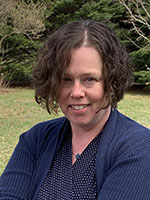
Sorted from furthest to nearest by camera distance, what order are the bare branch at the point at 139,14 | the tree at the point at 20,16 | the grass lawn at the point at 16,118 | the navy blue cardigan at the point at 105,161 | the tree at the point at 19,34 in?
the bare branch at the point at 139,14, the tree at the point at 19,34, the tree at the point at 20,16, the grass lawn at the point at 16,118, the navy blue cardigan at the point at 105,161

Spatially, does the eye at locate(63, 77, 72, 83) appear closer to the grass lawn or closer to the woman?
the woman

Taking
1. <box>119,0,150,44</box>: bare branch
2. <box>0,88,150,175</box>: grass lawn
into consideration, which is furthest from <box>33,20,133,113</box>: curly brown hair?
<box>119,0,150,44</box>: bare branch

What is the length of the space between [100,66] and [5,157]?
13.9ft

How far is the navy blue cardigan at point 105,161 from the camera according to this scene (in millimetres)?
909

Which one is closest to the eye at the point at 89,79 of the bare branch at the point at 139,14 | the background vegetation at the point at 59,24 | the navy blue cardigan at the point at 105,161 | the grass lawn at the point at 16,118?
the navy blue cardigan at the point at 105,161

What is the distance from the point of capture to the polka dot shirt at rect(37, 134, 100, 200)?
100 cm

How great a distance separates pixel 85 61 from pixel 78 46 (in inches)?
2.3

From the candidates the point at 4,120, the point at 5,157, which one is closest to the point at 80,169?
the point at 5,157

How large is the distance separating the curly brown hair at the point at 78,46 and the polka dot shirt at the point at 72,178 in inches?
8.6

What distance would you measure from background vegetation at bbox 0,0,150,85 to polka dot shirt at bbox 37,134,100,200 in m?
13.2

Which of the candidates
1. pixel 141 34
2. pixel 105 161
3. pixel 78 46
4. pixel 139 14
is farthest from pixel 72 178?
pixel 141 34

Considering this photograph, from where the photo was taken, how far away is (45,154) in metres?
1.15

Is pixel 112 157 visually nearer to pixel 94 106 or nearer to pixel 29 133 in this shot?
pixel 94 106

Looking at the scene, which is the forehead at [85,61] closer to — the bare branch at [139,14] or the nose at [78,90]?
the nose at [78,90]
